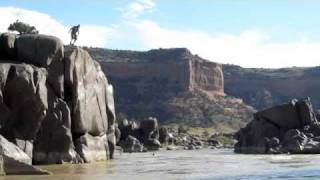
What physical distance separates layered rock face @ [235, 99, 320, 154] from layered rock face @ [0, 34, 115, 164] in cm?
3305

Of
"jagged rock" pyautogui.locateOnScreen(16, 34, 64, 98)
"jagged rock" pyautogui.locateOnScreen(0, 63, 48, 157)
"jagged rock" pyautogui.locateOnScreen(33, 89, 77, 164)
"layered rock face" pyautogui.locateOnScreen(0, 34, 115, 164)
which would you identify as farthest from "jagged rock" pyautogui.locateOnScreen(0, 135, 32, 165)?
"jagged rock" pyautogui.locateOnScreen(16, 34, 64, 98)

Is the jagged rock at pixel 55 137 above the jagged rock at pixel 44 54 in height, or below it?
below

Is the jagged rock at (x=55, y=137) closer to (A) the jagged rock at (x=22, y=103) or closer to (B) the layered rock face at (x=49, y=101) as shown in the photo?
(B) the layered rock face at (x=49, y=101)

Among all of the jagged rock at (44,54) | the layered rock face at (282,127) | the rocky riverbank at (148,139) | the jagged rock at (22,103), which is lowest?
the rocky riverbank at (148,139)

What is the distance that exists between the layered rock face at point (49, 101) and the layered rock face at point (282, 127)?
33053 millimetres

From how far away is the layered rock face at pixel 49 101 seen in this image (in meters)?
50.8

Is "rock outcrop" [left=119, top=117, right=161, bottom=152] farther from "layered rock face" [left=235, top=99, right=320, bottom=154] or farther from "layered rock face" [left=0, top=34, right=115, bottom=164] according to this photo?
"layered rock face" [left=0, top=34, right=115, bottom=164]

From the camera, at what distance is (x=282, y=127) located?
95.1m

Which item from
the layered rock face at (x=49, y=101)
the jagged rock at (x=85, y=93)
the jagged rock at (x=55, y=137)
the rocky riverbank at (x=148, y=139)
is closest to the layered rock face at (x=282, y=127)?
the rocky riverbank at (x=148, y=139)

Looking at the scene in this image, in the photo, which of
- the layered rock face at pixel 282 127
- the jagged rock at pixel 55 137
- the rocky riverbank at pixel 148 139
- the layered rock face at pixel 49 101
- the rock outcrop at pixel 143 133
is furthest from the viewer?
the rock outcrop at pixel 143 133

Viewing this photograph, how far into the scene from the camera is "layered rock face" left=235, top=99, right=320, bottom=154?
8956cm

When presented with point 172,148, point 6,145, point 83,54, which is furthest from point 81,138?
point 172,148

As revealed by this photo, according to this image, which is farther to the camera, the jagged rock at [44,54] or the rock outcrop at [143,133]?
the rock outcrop at [143,133]

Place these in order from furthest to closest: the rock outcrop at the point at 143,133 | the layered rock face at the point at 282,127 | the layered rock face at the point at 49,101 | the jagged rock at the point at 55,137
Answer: the rock outcrop at the point at 143,133 < the layered rock face at the point at 282,127 < the jagged rock at the point at 55,137 < the layered rock face at the point at 49,101
